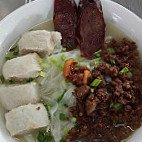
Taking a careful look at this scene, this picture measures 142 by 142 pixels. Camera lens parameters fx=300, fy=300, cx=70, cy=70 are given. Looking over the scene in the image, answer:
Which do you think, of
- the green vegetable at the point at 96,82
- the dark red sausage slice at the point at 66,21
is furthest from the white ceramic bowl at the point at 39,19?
the green vegetable at the point at 96,82

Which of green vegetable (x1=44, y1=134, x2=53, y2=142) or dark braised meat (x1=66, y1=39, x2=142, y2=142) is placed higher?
dark braised meat (x1=66, y1=39, x2=142, y2=142)

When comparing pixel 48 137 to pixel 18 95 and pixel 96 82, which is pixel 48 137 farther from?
pixel 96 82

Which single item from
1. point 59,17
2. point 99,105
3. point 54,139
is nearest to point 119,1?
point 59,17

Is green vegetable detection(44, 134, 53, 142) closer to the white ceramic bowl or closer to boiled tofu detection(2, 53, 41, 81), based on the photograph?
boiled tofu detection(2, 53, 41, 81)

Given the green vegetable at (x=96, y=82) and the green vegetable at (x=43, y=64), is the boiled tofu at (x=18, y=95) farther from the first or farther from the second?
the green vegetable at (x=96, y=82)

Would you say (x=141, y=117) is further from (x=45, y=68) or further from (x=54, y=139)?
(x=45, y=68)

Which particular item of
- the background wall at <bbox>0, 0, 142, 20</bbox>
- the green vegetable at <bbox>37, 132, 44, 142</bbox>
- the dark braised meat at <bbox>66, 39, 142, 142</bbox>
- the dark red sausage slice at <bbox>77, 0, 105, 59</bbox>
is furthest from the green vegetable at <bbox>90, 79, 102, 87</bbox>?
the background wall at <bbox>0, 0, 142, 20</bbox>
